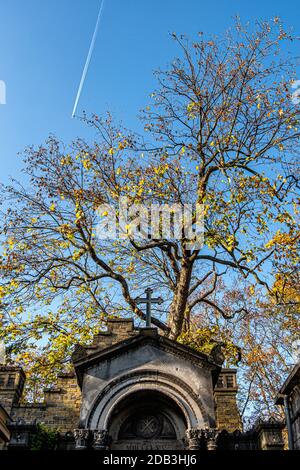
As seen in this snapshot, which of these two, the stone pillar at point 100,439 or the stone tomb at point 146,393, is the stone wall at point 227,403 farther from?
the stone pillar at point 100,439

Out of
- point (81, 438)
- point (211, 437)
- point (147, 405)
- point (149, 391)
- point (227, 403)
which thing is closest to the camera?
point (211, 437)

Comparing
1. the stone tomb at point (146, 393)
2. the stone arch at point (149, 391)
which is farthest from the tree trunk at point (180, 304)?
the stone arch at point (149, 391)

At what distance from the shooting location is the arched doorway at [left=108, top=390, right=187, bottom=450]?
10.7 m

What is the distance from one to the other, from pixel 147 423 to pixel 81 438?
73.1 inches

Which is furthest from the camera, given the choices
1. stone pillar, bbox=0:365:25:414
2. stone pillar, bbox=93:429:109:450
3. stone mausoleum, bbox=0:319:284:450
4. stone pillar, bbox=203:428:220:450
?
stone pillar, bbox=0:365:25:414

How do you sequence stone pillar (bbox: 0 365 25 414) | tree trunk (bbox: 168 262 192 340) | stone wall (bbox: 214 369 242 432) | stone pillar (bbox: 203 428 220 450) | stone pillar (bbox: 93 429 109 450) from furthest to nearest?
tree trunk (bbox: 168 262 192 340)
stone pillar (bbox: 0 365 25 414)
stone wall (bbox: 214 369 242 432)
stone pillar (bbox: 93 429 109 450)
stone pillar (bbox: 203 428 220 450)

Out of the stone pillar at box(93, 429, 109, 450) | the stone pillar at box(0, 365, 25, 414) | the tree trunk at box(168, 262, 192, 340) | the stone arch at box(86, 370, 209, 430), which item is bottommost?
the stone pillar at box(93, 429, 109, 450)

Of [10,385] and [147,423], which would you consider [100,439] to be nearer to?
[147,423]

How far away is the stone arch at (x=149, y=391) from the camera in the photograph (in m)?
10.3

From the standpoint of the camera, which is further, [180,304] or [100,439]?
[180,304]

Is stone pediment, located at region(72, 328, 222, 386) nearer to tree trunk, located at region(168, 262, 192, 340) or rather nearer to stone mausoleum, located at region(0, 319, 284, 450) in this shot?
stone mausoleum, located at region(0, 319, 284, 450)

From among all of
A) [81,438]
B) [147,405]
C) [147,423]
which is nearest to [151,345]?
[147,405]

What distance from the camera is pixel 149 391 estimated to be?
10711 mm

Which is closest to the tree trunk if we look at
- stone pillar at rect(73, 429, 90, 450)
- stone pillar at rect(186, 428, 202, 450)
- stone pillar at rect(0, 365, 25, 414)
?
stone pillar at rect(186, 428, 202, 450)
